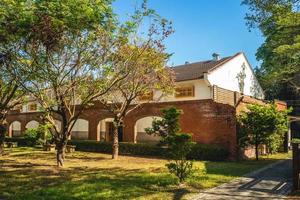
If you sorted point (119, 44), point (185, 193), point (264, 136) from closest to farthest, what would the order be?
point (185, 193)
point (119, 44)
point (264, 136)

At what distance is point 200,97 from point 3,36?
56.2 ft

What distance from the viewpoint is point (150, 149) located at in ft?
82.9

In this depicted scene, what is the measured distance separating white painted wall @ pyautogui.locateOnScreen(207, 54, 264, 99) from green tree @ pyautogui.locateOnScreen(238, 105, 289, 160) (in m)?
5.70

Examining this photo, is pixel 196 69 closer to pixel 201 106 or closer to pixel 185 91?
pixel 185 91

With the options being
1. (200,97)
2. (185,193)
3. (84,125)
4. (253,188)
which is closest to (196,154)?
(200,97)

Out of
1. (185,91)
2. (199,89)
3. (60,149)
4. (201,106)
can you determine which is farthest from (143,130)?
(60,149)

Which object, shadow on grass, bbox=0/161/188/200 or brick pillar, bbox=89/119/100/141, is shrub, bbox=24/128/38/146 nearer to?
brick pillar, bbox=89/119/100/141

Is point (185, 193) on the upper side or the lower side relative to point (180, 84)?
lower

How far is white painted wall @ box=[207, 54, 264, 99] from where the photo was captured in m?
27.7

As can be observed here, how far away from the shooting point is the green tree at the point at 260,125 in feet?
67.6

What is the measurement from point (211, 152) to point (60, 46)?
487 inches

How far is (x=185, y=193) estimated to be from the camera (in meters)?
11.0

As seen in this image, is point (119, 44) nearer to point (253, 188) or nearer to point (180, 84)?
point (253, 188)

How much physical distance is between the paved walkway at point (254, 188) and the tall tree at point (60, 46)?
24.3 feet
